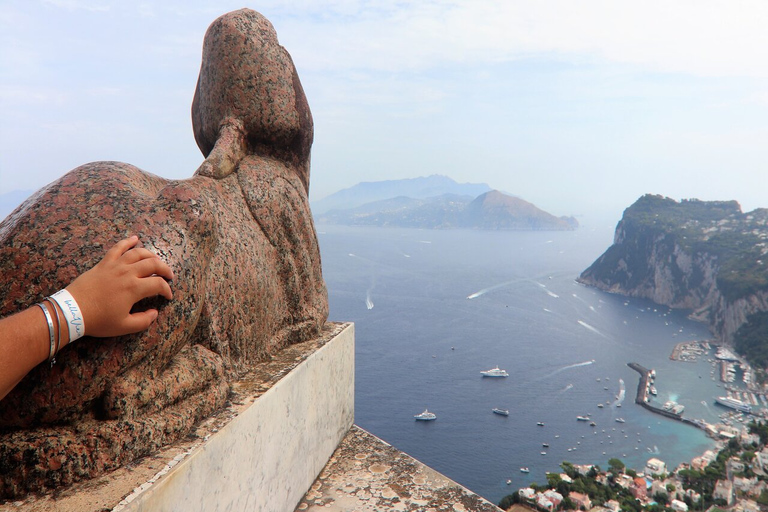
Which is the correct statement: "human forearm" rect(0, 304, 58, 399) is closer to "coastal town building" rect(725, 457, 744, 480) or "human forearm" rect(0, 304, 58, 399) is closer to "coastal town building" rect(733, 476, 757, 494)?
"coastal town building" rect(733, 476, 757, 494)

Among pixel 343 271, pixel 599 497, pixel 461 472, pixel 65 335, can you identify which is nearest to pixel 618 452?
pixel 599 497

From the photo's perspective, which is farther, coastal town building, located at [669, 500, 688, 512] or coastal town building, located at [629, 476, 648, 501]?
coastal town building, located at [669, 500, 688, 512]

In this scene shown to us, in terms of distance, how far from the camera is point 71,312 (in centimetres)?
213

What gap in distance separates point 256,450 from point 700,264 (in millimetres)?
80841

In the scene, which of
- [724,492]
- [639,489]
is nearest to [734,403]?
[724,492]

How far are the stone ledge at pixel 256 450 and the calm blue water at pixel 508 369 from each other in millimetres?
31125

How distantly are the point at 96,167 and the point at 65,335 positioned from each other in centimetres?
121

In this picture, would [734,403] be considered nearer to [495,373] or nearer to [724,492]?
[724,492]

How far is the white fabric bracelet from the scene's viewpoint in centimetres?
211

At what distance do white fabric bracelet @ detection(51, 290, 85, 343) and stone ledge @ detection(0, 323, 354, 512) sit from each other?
658 mm

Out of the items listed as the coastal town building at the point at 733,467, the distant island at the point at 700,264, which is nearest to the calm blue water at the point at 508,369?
the coastal town building at the point at 733,467

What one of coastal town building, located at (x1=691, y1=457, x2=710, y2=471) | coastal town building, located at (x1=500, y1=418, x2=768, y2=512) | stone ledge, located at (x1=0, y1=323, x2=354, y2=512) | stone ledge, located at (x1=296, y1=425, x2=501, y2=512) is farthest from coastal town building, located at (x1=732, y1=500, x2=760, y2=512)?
stone ledge, located at (x1=0, y1=323, x2=354, y2=512)

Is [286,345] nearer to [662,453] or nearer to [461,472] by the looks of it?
[461,472]

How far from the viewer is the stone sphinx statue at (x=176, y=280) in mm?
2285
